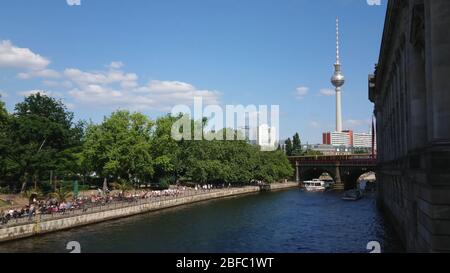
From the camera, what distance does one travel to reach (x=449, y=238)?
17344 millimetres

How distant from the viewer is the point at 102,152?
7606 cm

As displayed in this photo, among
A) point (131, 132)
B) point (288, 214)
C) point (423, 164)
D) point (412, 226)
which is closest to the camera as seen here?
point (423, 164)

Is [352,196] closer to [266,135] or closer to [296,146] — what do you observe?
[266,135]

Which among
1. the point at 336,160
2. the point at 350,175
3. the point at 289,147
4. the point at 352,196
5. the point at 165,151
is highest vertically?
the point at 289,147

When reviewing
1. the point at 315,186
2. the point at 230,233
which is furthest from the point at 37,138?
the point at 315,186

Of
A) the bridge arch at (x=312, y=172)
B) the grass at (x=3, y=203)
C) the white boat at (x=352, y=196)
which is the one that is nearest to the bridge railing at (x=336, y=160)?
the bridge arch at (x=312, y=172)

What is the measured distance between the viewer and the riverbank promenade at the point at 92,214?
3975cm

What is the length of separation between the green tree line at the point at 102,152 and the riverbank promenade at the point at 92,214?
889 centimetres

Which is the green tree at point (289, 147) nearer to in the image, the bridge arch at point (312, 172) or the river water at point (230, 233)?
the bridge arch at point (312, 172)

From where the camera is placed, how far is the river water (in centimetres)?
3675

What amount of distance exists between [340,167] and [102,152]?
263 ft
